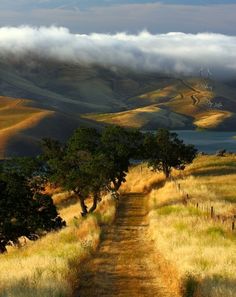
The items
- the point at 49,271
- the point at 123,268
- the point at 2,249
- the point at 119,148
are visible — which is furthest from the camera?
the point at 119,148

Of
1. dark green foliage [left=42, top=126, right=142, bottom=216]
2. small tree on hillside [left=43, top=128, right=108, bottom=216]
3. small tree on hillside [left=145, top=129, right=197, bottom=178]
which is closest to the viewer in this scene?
small tree on hillside [left=43, top=128, right=108, bottom=216]

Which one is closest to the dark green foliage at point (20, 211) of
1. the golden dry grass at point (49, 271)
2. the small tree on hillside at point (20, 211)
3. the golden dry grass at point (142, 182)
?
the small tree on hillside at point (20, 211)

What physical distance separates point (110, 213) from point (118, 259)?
1904 centimetres

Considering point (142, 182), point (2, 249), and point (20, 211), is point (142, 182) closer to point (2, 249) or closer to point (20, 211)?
point (20, 211)

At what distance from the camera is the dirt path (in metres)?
19.6

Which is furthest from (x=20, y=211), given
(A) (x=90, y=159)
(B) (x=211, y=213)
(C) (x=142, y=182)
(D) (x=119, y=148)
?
(C) (x=142, y=182)

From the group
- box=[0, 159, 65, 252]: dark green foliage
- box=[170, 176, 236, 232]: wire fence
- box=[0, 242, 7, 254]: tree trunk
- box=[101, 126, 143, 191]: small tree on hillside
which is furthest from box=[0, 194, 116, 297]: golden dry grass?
box=[101, 126, 143, 191]: small tree on hillside

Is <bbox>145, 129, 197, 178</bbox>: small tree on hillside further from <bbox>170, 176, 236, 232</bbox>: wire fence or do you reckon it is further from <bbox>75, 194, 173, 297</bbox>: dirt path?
<bbox>75, 194, 173, 297</bbox>: dirt path

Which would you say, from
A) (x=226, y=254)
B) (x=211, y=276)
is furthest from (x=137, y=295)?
(x=226, y=254)

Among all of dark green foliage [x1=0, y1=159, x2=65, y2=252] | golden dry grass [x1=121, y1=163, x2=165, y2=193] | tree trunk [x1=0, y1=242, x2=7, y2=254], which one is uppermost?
dark green foliage [x1=0, y1=159, x2=65, y2=252]

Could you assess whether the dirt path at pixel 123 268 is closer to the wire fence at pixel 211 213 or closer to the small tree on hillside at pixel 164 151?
the wire fence at pixel 211 213

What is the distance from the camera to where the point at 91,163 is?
59.5 metres

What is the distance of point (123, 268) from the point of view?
24.2 meters

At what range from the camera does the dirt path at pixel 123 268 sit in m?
19.6
